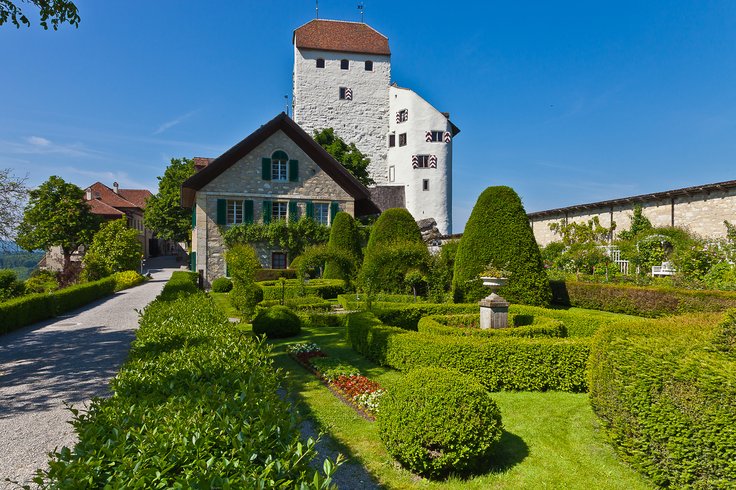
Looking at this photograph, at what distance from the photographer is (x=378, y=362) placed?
31.4ft

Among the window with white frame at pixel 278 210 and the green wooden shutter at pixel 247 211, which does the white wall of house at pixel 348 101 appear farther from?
the green wooden shutter at pixel 247 211

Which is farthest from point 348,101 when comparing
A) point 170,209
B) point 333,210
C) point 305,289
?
point 305,289

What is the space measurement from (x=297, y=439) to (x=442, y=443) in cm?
259

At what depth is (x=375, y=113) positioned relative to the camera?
161 feet

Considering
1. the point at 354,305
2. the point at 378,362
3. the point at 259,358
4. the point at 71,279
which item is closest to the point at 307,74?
the point at 71,279

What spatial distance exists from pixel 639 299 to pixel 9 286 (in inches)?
975

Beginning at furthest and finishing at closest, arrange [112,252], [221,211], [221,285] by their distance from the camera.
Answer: [112,252], [221,211], [221,285]

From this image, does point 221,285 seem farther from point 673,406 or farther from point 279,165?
point 673,406

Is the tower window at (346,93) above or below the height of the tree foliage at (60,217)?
above

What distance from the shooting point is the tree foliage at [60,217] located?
37.2 metres

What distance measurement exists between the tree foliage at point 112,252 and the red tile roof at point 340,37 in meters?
27.9

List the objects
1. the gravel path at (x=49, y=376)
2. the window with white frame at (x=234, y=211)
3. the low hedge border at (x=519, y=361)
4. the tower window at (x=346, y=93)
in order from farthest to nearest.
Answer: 1. the tower window at (x=346, y=93)
2. the window with white frame at (x=234, y=211)
3. the low hedge border at (x=519, y=361)
4. the gravel path at (x=49, y=376)

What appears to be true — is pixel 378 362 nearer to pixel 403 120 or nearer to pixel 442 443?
pixel 442 443

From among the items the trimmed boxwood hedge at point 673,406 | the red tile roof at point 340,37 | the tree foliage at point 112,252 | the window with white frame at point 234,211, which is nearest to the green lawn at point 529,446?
the trimmed boxwood hedge at point 673,406
